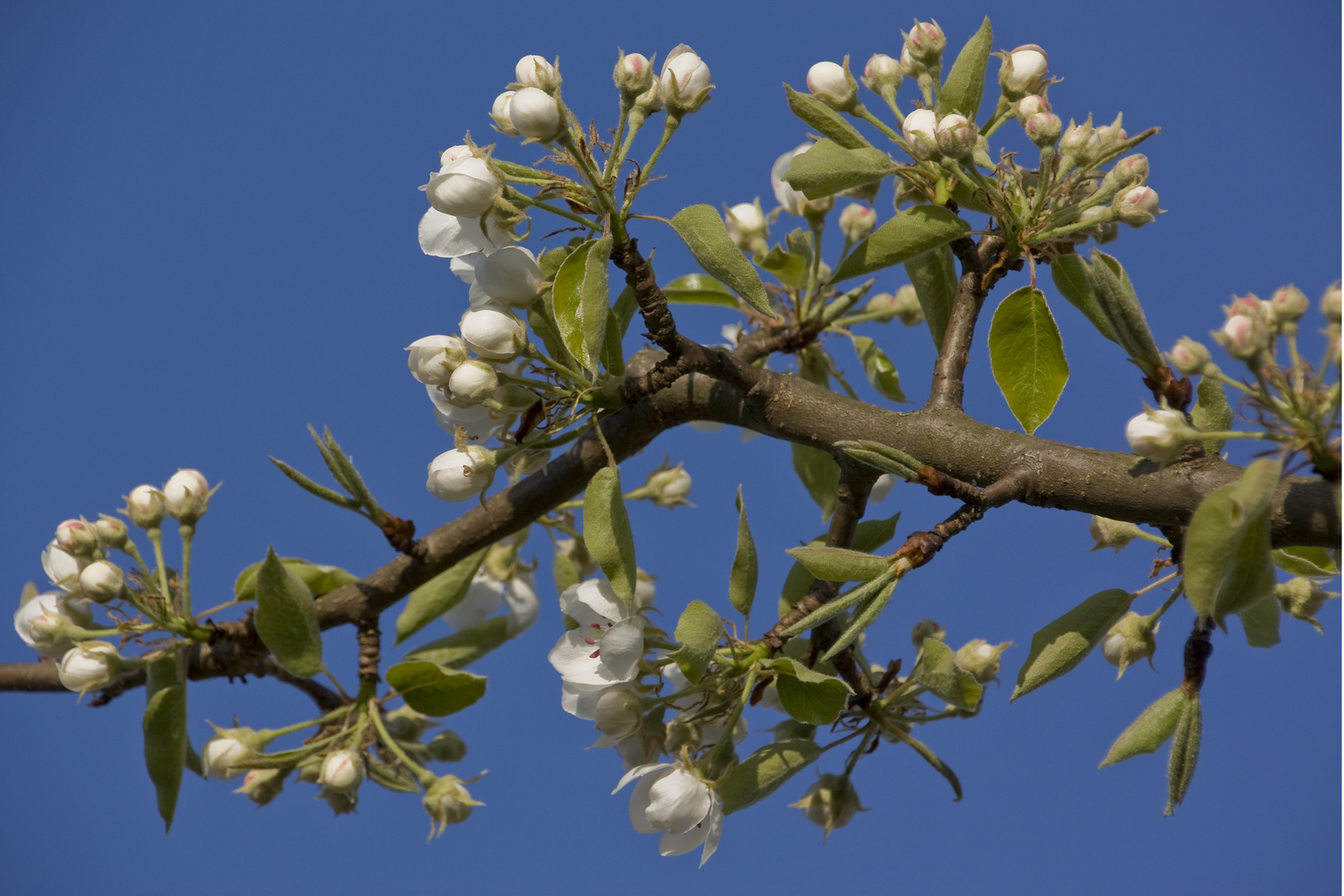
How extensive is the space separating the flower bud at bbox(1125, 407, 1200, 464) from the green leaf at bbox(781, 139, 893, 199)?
0.50 metres

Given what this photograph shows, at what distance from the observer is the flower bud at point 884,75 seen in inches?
63.1

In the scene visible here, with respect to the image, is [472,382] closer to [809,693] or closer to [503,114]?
[503,114]

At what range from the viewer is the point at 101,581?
1604 millimetres

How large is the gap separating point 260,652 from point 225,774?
0.20 meters

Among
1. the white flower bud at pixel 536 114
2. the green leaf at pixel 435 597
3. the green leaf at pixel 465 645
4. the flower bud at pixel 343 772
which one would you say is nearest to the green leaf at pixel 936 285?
the white flower bud at pixel 536 114

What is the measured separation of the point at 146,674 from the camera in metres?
1.67

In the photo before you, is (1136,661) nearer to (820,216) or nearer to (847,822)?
(847,822)

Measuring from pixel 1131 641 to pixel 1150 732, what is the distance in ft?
0.65

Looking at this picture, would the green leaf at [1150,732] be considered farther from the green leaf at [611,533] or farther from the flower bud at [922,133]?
the flower bud at [922,133]

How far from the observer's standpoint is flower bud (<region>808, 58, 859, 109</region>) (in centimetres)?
157

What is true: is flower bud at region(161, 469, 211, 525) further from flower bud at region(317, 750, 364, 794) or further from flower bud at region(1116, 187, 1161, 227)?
flower bud at region(1116, 187, 1161, 227)

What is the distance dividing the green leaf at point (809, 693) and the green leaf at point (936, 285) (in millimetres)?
556

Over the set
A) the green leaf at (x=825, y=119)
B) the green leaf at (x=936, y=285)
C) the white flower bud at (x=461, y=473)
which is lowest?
the white flower bud at (x=461, y=473)

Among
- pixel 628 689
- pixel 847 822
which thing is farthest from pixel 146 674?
pixel 847 822
